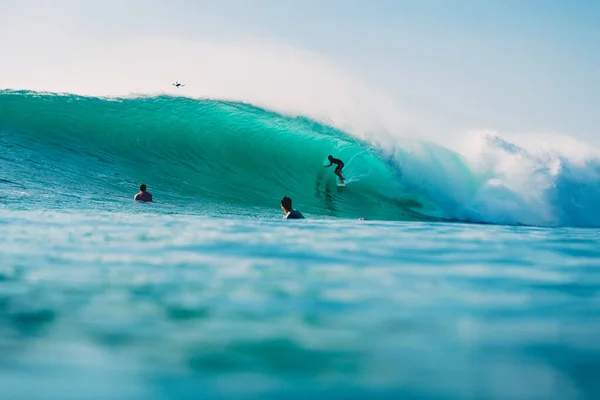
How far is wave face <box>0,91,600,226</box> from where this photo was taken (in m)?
12.5

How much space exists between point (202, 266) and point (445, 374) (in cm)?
203

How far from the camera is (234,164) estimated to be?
14891mm

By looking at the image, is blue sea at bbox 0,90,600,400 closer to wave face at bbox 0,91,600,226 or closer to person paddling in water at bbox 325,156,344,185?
wave face at bbox 0,91,600,226

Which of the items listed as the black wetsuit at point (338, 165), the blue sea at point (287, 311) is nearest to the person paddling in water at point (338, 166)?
the black wetsuit at point (338, 165)

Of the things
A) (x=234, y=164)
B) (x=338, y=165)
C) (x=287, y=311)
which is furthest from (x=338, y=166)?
(x=287, y=311)

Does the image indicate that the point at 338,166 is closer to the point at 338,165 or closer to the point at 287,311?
the point at 338,165

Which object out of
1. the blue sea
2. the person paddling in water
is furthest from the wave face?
the blue sea

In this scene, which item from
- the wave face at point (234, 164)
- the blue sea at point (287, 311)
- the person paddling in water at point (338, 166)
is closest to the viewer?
the blue sea at point (287, 311)

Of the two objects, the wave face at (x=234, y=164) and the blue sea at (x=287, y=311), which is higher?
the wave face at (x=234, y=164)

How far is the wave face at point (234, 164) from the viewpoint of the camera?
41.0ft

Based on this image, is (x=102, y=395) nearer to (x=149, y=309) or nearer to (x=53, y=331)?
(x=53, y=331)

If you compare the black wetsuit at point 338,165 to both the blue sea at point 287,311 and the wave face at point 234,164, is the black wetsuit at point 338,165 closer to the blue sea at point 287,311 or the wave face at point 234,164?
the wave face at point 234,164

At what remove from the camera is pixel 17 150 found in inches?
501

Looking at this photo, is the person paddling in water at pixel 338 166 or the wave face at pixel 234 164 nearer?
the wave face at pixel 234 164
